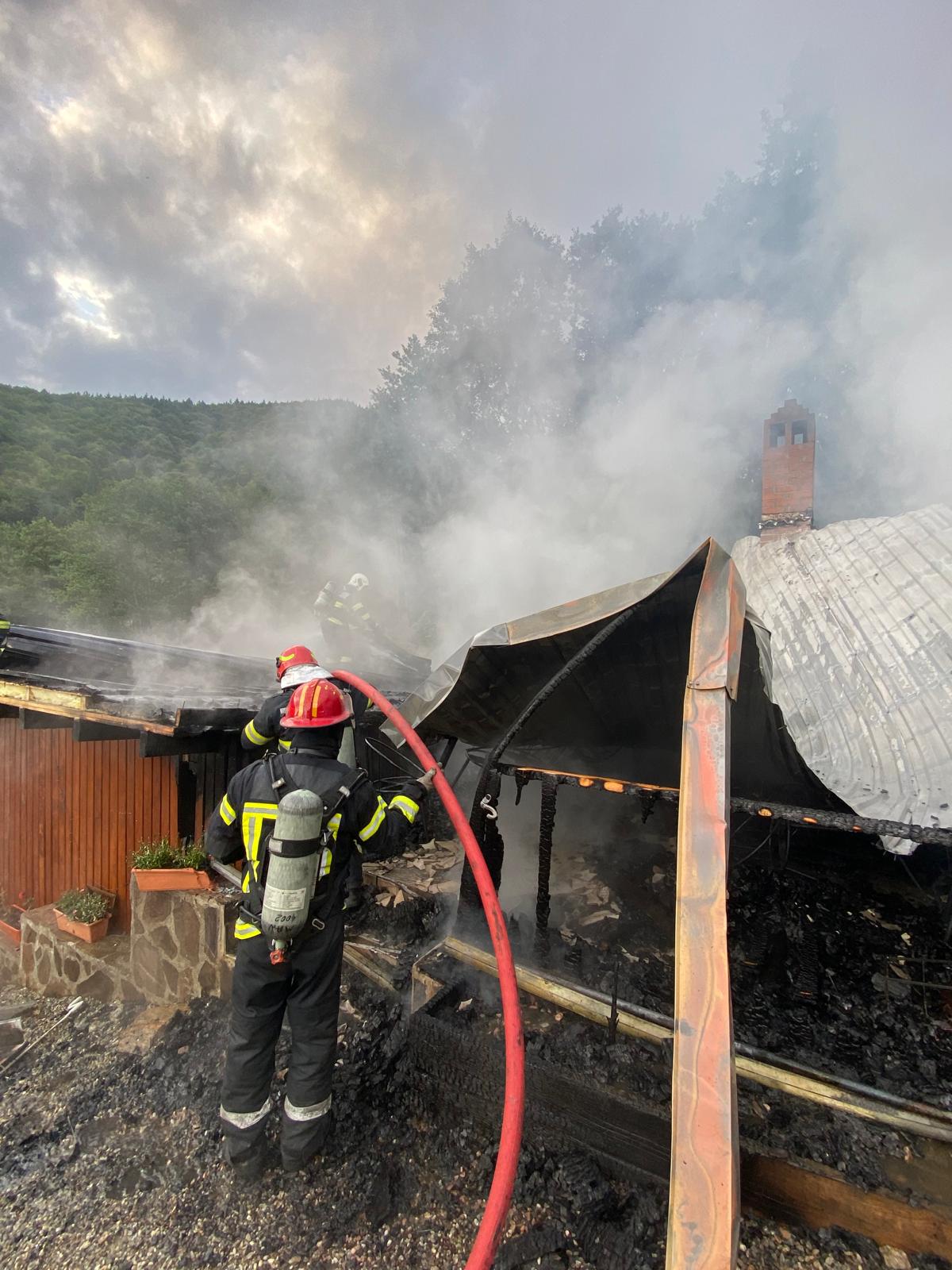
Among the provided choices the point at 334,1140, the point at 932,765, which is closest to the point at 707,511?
the point at 932,765

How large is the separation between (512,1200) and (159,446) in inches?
1570

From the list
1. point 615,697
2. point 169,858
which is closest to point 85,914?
point 169,858

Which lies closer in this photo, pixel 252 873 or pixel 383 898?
pixel 252 873

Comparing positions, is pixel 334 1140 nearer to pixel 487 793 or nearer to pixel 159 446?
pixel 487 793

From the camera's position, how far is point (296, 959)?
326 centimetres

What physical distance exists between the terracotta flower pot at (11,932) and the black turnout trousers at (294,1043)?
6.12m

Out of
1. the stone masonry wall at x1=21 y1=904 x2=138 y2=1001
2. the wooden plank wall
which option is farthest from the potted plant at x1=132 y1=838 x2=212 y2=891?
the stone masonry wall at x1=21 y1=904 x2=138 y2=1001

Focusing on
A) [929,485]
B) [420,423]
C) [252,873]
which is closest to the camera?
[252,873]

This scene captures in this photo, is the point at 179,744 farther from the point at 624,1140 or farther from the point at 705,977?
the point at 705,977

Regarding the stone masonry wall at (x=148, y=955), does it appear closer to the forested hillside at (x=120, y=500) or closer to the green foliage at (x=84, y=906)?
the green foliage at (x=84, y=906)

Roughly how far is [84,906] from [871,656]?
8794 millimetres

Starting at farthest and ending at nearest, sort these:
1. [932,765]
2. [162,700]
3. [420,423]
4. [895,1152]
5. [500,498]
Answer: [420,423] → [500,498] → [162,700] → [932,765] → [895,1152]

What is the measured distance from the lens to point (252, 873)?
3260mm

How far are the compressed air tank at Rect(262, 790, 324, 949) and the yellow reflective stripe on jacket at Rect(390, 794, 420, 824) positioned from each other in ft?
1.86
